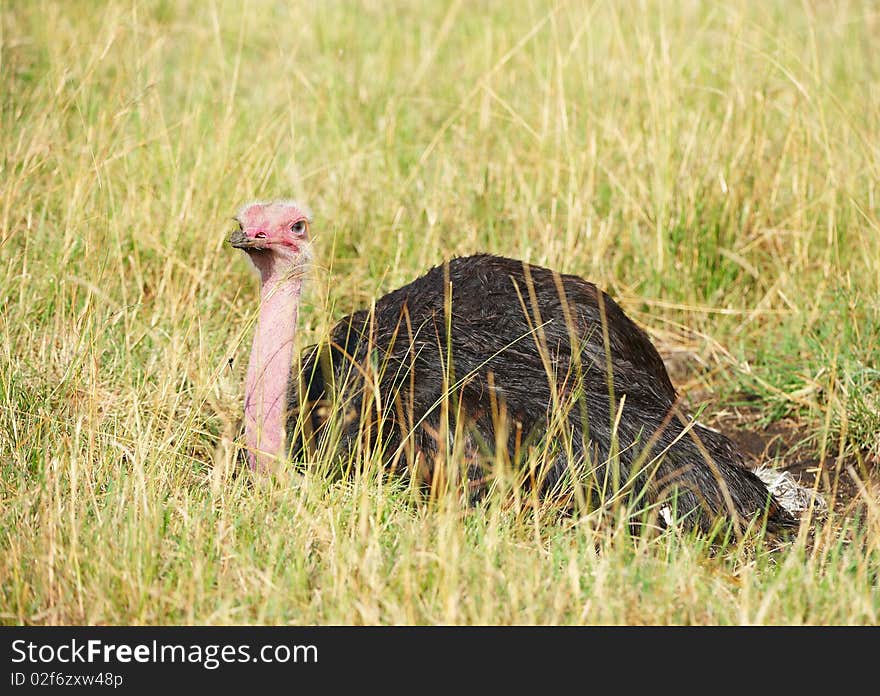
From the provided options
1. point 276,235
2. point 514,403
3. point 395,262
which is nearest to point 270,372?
point 276,235

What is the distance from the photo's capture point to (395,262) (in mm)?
5996

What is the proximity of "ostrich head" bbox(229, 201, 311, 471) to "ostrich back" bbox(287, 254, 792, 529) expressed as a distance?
0.10 metres

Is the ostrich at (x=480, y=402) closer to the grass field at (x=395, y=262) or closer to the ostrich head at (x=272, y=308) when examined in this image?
the ostrich head at (x=272, y=308)

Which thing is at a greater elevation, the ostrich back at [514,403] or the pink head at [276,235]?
the pink head at [276,235]

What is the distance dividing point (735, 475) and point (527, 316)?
86cm

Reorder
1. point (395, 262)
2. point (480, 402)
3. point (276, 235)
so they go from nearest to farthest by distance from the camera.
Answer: point (480, 402), point (276, 235), point (395, 262)

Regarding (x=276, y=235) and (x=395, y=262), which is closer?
(x=276, y=235)

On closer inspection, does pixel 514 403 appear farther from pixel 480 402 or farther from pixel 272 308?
pixel 272 308

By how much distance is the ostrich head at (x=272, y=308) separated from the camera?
4277mm

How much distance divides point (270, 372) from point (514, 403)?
0.79 m

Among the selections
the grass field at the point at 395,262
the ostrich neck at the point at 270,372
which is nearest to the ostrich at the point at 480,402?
the ostrich neck at the point at 270,372

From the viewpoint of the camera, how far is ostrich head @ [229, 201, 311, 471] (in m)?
4.28

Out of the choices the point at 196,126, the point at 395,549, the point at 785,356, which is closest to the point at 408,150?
the point at 196,126

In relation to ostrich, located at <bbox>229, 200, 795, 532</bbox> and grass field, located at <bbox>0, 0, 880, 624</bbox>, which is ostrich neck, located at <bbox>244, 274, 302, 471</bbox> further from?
grass field, located at <bbox>0, 0, 880, 624</bbox>
